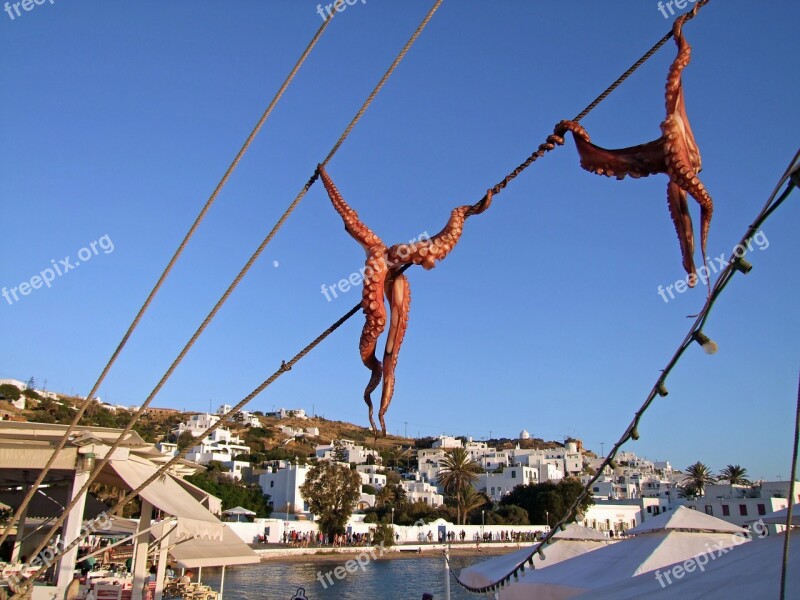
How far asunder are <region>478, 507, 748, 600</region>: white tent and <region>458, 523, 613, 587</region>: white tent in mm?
1058

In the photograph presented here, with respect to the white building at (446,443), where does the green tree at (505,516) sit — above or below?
below

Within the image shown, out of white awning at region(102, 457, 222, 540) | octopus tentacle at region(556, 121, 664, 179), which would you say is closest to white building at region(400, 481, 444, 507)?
white awning at region(102, 457, 222, 540)

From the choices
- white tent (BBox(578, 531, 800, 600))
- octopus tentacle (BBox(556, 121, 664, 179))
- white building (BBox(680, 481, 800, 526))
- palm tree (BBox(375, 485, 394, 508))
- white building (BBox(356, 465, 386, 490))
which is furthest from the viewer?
white building (BBox(356, 465, 386, 490))

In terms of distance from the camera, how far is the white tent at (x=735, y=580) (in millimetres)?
4410

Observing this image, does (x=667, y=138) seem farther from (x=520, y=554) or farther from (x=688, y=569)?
(x=520, y=554)

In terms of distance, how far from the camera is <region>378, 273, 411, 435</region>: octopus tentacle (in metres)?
4.58

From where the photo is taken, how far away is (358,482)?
56.0m

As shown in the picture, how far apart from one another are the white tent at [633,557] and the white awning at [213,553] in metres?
5.09

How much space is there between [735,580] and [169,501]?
831cm

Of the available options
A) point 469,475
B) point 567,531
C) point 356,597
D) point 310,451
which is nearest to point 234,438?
point 310,451

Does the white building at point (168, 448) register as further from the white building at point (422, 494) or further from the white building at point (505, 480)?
the white building at point (505, 480)

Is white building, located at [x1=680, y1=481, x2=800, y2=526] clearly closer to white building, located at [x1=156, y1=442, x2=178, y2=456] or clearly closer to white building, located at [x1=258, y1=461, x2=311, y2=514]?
white building, located at [x1=258, y1=461, x2=311, y2=514]

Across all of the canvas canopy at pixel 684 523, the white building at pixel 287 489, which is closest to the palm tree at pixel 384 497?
the white building at pixel 287 489

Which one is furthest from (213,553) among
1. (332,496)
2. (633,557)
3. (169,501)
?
(332,496)
